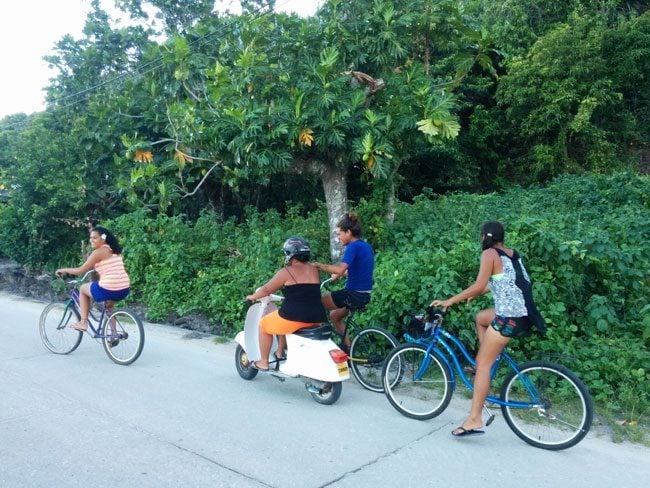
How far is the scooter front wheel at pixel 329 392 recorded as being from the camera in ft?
17.7

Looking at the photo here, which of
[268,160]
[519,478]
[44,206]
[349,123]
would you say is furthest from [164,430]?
[44,206]

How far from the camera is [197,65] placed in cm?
1151

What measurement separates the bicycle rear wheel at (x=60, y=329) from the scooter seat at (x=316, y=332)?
340 centimetres

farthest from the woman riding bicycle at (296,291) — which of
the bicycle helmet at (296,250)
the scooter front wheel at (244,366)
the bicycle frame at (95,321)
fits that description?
the bicycle frame at (95,321)

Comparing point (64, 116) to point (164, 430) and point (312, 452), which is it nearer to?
point (164, 430)

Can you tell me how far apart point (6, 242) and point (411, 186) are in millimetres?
10804

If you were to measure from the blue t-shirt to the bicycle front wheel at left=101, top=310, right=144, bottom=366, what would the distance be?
280cm

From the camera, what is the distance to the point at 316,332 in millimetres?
5480

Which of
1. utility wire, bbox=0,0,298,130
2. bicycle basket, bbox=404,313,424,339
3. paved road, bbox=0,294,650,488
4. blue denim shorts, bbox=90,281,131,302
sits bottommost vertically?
paved road, bbox=0,294,650,488

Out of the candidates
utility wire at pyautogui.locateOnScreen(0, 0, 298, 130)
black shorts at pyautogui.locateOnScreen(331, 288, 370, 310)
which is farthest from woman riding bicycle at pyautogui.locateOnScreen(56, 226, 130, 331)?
utility wire at pyautogui.locateOnScreen(0, 0, 298, 130)

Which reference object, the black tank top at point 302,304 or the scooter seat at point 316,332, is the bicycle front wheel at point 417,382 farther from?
the black tank top at point 302,304

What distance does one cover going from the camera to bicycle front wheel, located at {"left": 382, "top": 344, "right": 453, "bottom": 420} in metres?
5.01

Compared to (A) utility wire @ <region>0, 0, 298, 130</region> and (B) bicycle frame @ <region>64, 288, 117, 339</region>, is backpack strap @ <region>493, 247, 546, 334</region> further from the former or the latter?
(A) utility wire @ <region>0, 0, 298, 130</region>

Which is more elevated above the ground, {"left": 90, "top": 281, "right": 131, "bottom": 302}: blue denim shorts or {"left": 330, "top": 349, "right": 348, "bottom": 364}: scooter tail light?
{"left": 90, "top": 281, "right": 131, "bottom": 302}: blue denim shorts
